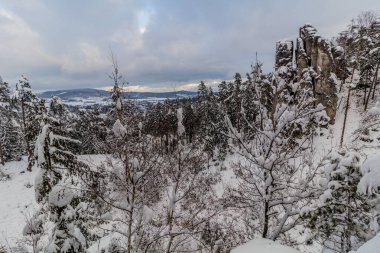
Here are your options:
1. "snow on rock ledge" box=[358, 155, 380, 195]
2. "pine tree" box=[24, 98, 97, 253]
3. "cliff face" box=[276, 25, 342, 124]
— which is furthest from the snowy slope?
"cliff face" box=[276, 25, 342, 124]

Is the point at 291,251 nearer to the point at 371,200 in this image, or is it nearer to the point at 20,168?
the point at 371,200

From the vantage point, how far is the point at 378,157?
19.7 feet

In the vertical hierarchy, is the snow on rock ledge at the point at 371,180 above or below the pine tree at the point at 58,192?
above

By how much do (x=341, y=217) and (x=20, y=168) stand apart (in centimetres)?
3045

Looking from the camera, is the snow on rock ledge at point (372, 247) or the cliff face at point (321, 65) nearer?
the snow on rock ledge at point (372, 247)

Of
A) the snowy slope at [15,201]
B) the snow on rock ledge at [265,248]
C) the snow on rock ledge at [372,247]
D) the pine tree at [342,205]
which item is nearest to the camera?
the snow on rock ledge at [372,247]

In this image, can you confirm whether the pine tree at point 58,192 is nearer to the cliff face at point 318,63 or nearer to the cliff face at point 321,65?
the cliff face at point 318,63

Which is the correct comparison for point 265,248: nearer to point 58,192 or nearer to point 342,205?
point 342,205

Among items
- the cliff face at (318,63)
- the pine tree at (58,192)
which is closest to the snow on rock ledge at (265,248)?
the pine tree at (58,192)

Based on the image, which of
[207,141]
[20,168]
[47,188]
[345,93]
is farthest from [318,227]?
[345,93]

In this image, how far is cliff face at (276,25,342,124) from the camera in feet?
114

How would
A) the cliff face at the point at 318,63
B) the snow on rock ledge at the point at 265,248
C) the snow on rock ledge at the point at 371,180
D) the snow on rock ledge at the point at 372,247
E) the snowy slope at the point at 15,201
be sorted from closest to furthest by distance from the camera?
1. the snow on rock ledge at the point at 372,247
2. the snow on rock ledge at the point at 371,180
3. the snow on rock ledge at the point at 265,248
4. the snowy slope at the point at 15,201
5. the cliff face at the point at 318,63

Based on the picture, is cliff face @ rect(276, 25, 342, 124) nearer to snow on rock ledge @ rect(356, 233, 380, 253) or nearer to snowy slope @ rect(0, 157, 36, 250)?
snowy slope @ rect(0, 157, 36, 250)

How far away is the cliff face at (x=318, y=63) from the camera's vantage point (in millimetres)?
34625
